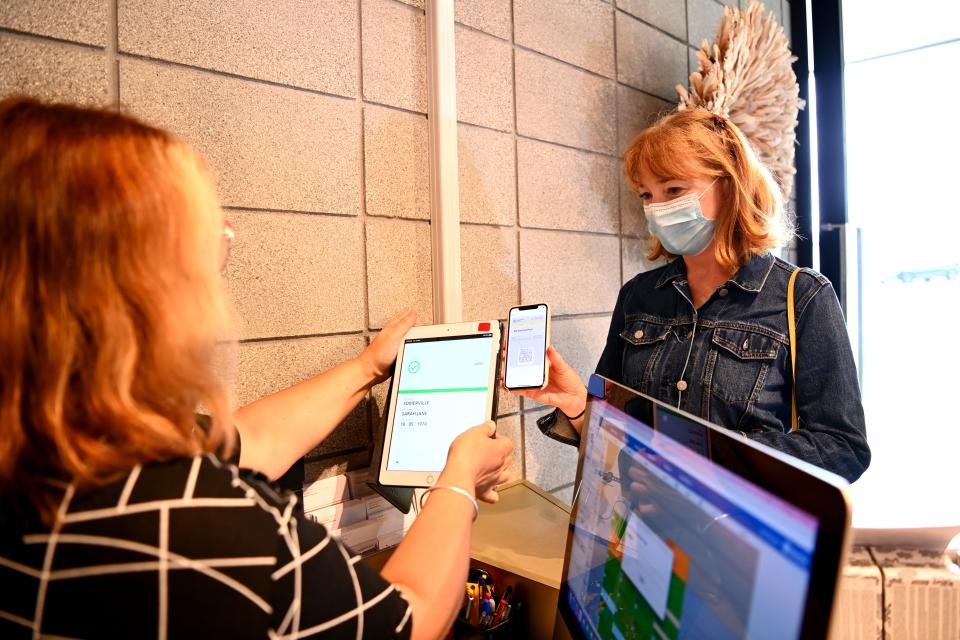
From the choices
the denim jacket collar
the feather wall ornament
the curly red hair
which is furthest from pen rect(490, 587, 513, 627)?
the feather wall ornament

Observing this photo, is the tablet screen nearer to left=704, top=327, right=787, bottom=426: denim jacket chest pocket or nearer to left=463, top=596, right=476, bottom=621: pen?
left=463, top=596, right=476, bottom=621: pen

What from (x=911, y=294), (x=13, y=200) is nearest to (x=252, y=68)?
(x=13, y=200)

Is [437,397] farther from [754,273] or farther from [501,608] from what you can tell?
[754,273]

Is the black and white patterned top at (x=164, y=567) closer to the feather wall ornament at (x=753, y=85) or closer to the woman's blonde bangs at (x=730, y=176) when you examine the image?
the woman's blonde bangs at (x=730, y=176)

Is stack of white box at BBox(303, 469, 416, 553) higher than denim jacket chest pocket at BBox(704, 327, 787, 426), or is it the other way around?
denim jacket chest pocket at BBox(704, 327, 787, 426)

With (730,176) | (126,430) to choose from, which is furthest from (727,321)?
(126,430)

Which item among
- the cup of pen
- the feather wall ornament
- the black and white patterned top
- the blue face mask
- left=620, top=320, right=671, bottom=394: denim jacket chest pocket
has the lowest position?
the cup of pen

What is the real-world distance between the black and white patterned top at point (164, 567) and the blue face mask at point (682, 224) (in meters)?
1.02

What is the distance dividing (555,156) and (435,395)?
35.5 inches

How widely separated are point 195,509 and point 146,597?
67 millimetres

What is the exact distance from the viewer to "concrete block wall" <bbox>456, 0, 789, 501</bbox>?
146cm

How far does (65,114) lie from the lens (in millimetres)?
522

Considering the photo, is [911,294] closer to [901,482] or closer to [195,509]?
[901,482]

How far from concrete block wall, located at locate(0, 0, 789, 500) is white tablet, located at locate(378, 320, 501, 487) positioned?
0.18 meters
